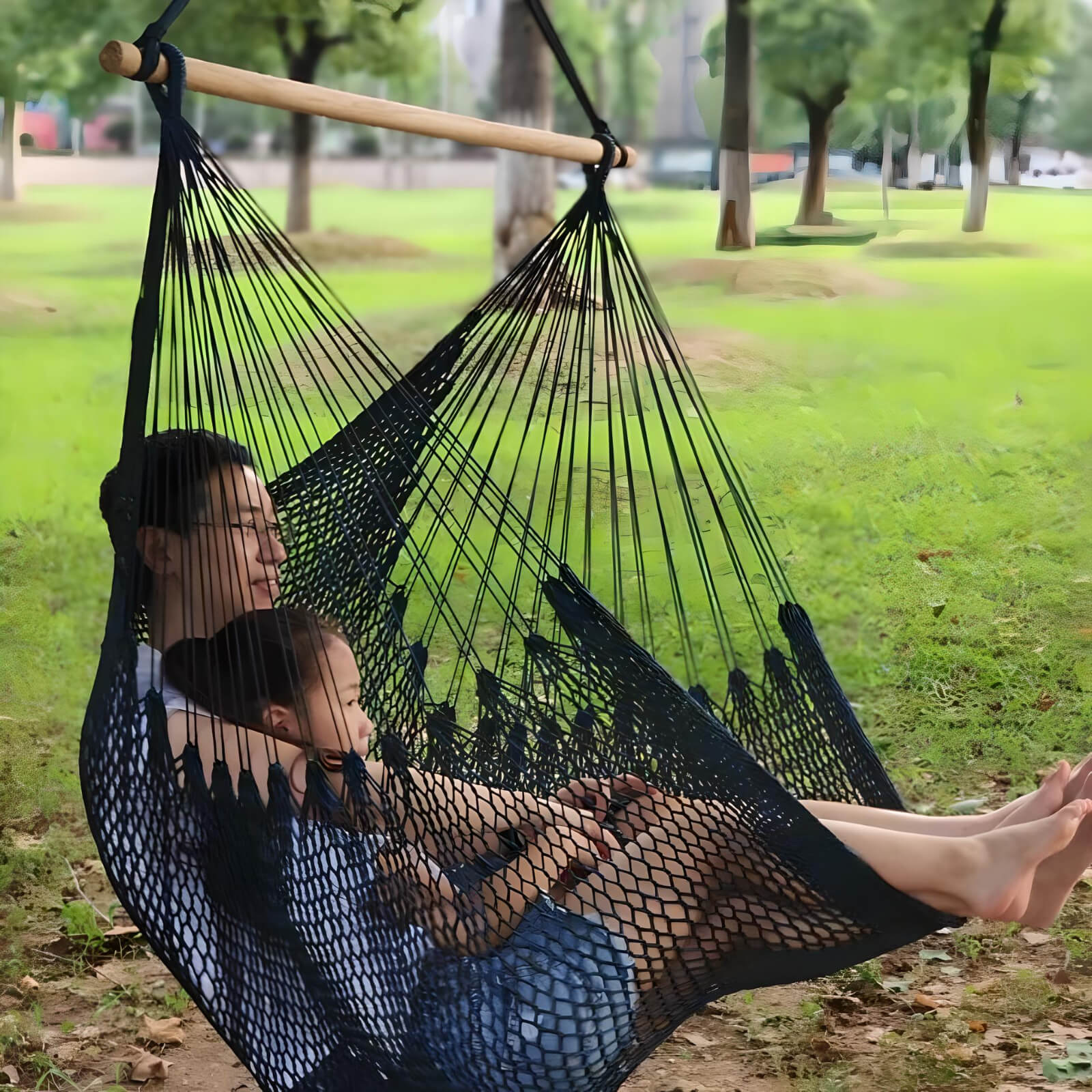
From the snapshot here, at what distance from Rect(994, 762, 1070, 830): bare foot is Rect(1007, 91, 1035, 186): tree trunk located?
4.33m

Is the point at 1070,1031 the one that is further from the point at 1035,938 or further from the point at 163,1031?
the point at 163,1031

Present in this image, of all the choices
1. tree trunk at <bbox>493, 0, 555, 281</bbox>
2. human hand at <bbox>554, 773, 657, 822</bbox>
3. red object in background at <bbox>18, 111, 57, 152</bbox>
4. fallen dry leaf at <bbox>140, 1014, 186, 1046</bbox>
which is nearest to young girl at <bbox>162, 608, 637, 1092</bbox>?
human hand at <bbox>554, 773, 657, 822</bbox>

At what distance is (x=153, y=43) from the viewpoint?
133 cm

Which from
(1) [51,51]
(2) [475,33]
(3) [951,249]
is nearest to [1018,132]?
(3) [951,249]

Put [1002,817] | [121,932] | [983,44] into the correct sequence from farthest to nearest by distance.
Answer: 1. [983,44]
2. [121,932]
3. [1002,817]

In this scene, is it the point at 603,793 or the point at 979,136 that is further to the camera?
the point at 979,136

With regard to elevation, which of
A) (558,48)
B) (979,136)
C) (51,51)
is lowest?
(558,48)

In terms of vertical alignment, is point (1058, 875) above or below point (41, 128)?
below

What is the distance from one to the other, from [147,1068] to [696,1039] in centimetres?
79

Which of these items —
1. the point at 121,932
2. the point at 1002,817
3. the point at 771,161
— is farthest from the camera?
the point at 771,161

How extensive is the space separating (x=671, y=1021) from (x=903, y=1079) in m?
0.72

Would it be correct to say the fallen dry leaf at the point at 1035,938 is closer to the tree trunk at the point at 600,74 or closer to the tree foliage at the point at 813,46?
the tree foliage at the point at 813,46

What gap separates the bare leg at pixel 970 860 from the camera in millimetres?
1423

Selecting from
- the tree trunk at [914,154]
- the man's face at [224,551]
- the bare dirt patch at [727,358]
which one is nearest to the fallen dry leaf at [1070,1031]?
the man's face at [224,551]
